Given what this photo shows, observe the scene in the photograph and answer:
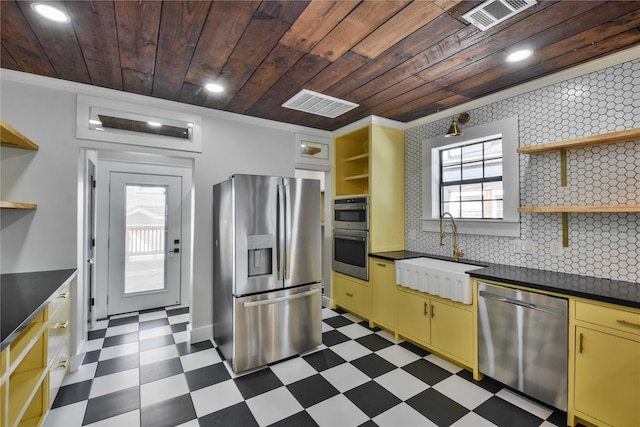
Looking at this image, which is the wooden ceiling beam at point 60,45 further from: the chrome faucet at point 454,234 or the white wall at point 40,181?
the chrome faucet at point 454,234

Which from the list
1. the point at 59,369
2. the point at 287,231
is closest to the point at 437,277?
the point at 287,231

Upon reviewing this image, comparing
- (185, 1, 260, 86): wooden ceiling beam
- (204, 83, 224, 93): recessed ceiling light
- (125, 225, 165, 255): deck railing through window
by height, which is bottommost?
(125, 225, 165, 255): deck railing through window

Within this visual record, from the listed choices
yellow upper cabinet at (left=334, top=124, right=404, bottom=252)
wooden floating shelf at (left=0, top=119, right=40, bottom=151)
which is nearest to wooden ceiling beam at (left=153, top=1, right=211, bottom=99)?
wooden floating shelf at (left=0, top=119, right=40, bottom=151)

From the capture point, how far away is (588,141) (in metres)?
2.11

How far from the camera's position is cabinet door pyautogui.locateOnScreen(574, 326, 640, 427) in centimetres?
165

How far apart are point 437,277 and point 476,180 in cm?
123

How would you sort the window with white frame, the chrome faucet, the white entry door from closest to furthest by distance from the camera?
the window with white frame → the chrome faucet → the white entry door

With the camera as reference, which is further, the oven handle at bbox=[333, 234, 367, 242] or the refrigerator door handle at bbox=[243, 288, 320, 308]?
the oven handle at bbox=[333, 234, 367, 242]

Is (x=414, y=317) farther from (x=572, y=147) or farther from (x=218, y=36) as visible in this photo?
(x=218, y=36)

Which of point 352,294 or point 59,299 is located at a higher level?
point 59,299

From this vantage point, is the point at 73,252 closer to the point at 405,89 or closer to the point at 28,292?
the point at 28,292

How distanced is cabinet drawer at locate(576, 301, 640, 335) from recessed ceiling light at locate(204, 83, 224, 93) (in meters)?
3.23

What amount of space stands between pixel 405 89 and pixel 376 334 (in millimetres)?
2656

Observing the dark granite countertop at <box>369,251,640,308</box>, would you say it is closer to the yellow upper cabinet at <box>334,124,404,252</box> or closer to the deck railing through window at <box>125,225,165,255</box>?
the yellow upper cabinet at <box>334,124,404,252</box>
